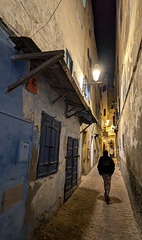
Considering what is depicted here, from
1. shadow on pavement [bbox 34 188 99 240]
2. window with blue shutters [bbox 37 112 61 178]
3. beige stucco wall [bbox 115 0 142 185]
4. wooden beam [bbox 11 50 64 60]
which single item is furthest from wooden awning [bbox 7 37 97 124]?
shadow on pavement [bbox 34 188 99 240]

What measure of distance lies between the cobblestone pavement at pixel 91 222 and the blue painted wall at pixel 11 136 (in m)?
1.13

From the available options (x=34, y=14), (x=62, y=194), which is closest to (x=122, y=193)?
(x=62, y=194)

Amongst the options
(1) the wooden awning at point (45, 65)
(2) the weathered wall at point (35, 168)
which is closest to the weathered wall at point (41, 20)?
(1) the wooden awning at point (45, 65)

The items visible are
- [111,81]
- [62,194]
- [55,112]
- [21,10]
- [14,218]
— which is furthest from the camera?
[111,81]

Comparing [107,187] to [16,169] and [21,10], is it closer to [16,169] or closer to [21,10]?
[16,169]

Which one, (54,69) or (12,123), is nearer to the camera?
(12,123)

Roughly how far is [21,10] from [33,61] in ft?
3.80

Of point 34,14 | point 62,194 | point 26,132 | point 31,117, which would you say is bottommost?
point 62,194

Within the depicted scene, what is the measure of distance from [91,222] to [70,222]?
648 mm

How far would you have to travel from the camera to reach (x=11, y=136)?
2.69 m

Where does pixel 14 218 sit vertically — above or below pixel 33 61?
below

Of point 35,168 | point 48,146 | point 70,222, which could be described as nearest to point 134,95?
point 48,146

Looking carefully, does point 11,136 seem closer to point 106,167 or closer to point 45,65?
point 45,65

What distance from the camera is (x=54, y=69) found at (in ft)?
11.2
